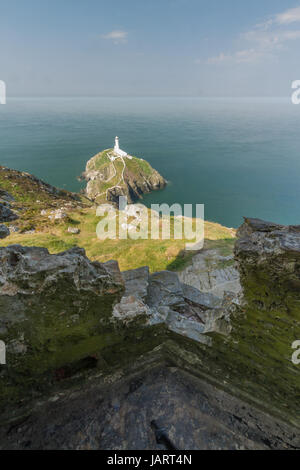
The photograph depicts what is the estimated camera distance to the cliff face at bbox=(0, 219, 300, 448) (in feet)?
15.2

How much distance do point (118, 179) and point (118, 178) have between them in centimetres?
63

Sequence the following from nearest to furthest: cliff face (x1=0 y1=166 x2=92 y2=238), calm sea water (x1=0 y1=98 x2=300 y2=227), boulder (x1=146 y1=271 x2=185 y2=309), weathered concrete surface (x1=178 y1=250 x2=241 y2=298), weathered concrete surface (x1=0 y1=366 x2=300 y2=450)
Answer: weathered concrete surface (x1=0 y1=366 x2=300 y2=450)
boulder (x1=146 y1=271 x2=185 y2=309)
weathered concrete surface (x1=178 y1=250 x2=241 y2=298)
cliff face (x1=0 y1=166 x2=92 y2=238)
calm sea water (x1=0 y1=98 x2=300 y2=227)

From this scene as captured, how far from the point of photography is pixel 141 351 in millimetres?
6410

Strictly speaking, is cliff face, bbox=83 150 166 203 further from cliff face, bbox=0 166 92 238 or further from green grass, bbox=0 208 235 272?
green grass, bbox=0 208 235 272

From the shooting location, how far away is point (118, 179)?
88.2 metres

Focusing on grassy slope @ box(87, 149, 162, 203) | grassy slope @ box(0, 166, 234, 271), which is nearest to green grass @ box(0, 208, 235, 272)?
grassy slope @ box(0, 166, 234, 271)

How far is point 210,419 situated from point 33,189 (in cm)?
4321

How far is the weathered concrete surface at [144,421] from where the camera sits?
5.03m

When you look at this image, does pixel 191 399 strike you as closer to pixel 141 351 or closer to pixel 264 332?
pixel 141 351

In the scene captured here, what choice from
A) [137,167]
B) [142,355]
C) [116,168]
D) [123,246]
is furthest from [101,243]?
[137,167]

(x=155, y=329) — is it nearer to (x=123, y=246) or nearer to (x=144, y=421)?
(x=144, y=421)

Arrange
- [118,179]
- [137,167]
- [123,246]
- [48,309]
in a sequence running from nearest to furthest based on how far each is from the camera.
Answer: [48,309] → [123,246] → [118,179] → [137,167]

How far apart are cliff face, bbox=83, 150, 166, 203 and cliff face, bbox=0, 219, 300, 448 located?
3088 inches
